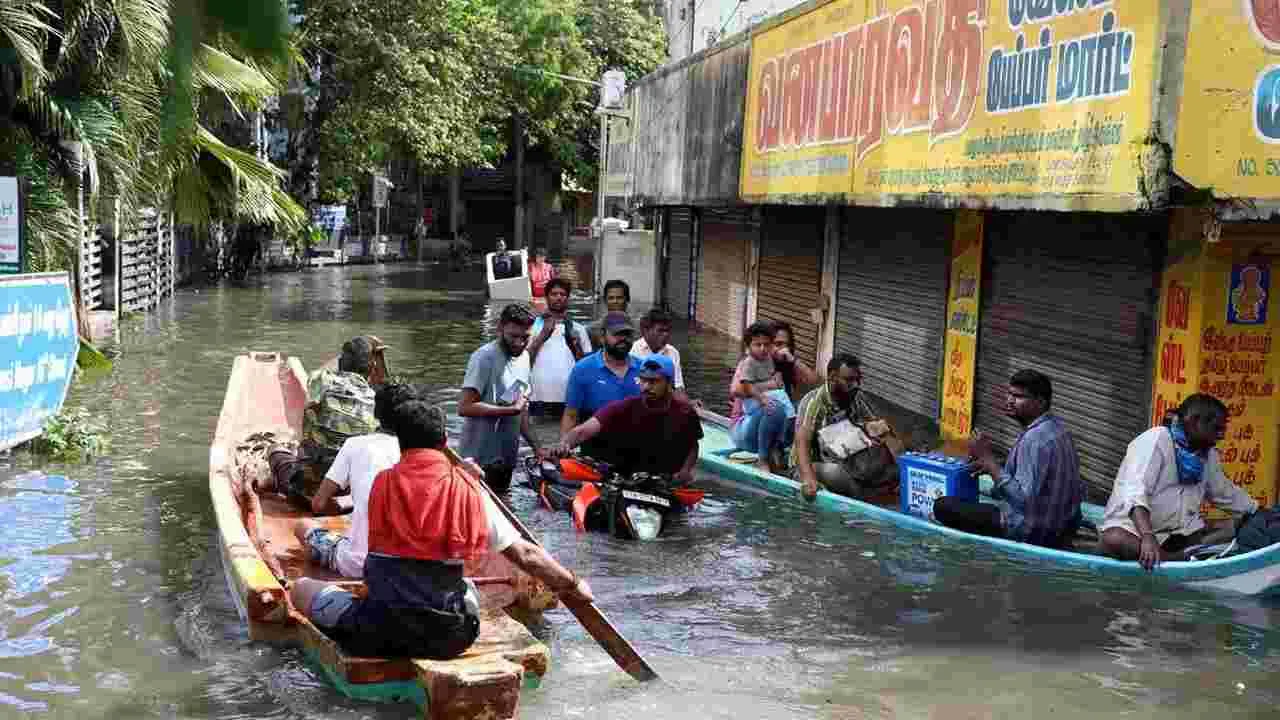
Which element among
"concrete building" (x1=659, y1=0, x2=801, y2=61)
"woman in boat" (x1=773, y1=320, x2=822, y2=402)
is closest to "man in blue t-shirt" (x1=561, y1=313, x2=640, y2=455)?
"woman in boat" (x1=773, y1=320, x2=822, y2=402)

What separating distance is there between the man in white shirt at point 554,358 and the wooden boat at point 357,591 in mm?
3393

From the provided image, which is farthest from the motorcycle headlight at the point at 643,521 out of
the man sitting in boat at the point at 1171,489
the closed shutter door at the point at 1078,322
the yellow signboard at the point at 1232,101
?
the yellow signboard at the point at 1232,101

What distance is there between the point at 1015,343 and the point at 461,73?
26261 mm

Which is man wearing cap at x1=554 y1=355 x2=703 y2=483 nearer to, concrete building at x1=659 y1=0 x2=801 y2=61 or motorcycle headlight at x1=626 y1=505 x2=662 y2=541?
motorcycle headlight at x1=626 y1=505 x2=662 y2=541

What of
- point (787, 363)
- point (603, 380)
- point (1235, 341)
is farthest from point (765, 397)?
point (1235, 341)

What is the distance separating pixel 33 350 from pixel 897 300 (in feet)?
29.5

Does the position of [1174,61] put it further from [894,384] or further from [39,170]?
[39,170]

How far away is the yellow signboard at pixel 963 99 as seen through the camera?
388 inches

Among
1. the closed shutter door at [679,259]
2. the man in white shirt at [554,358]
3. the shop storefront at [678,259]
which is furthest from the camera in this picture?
the closed shutter door at [679,259]

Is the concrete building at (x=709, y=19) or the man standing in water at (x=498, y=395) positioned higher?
the concrete building at (x=709, y=19)

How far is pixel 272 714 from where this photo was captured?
267 inches

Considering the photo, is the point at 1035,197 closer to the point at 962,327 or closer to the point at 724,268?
the point at 962,327

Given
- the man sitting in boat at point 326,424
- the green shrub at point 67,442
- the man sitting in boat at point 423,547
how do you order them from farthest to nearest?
the green shrub at point 67,442, the man sitting in boat at point 326,424, the man sitting in boat at point 423,547

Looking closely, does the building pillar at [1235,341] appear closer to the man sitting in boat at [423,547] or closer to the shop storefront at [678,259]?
the man sitting in boat at [423,547]
